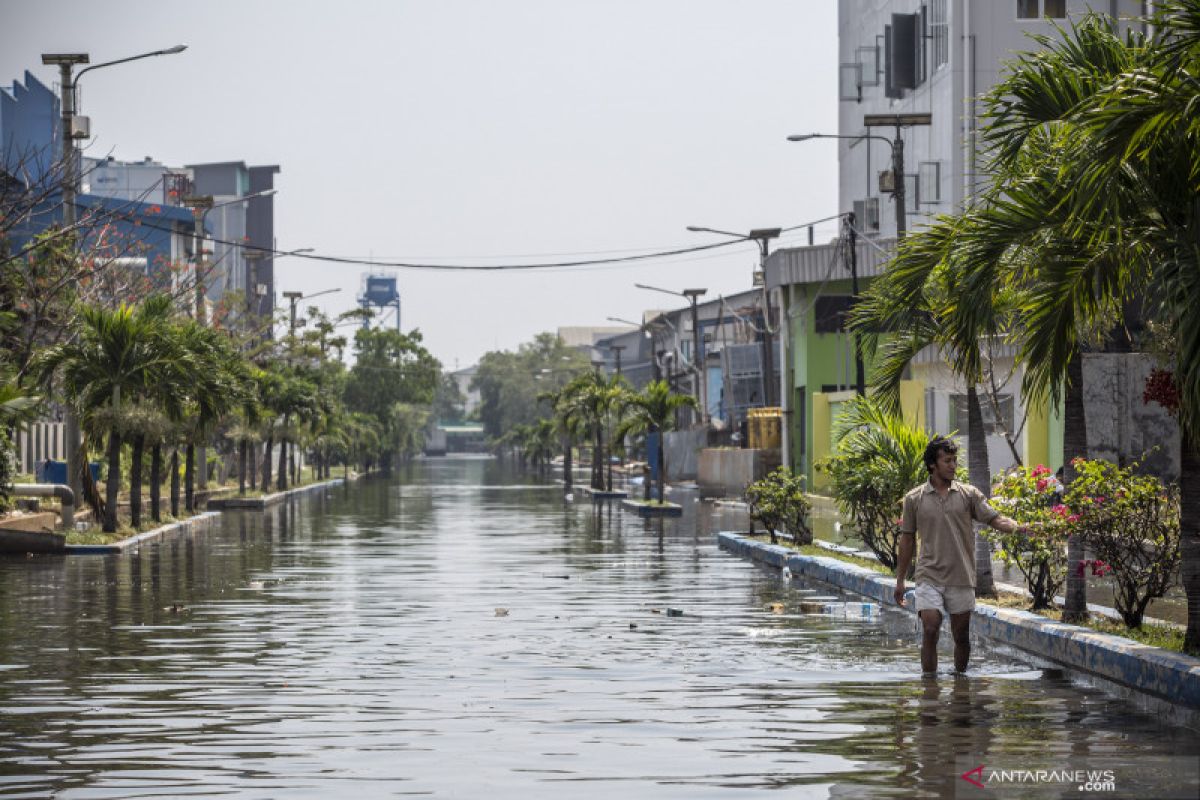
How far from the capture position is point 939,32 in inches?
2399

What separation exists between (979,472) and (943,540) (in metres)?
7.84

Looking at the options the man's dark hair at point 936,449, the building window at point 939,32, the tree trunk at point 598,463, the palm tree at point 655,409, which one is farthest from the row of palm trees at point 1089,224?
the tree trunk at point 598,463

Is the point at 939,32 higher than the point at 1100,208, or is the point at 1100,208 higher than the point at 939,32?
the point at 939,32

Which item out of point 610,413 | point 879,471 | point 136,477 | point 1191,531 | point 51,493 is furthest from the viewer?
point 610,413

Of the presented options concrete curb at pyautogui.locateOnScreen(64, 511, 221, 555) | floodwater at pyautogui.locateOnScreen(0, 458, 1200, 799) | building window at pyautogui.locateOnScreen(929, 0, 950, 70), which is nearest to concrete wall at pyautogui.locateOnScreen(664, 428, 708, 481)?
building window at pyautogui.locateOnScreen(929, 0, 950, 70)

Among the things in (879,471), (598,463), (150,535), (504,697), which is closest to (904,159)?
(598,463)

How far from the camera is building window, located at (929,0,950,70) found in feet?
197

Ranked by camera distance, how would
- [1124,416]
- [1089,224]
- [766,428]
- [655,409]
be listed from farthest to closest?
1. [766,428]
2. [655,409]
3. [1124,416]
4. [1089,224]

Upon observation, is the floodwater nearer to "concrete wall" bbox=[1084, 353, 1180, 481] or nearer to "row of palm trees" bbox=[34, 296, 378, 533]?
"concrete wall" bbox=[1084, 353, 1180, 481]

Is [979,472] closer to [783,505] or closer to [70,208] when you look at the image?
[783,505]

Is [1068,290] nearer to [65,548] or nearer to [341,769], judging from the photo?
[341,769]

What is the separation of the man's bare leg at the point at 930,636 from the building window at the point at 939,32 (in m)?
46.2

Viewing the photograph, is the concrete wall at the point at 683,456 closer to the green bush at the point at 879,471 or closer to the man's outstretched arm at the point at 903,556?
the green bush at the point at 879,471

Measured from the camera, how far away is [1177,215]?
15078 mm
